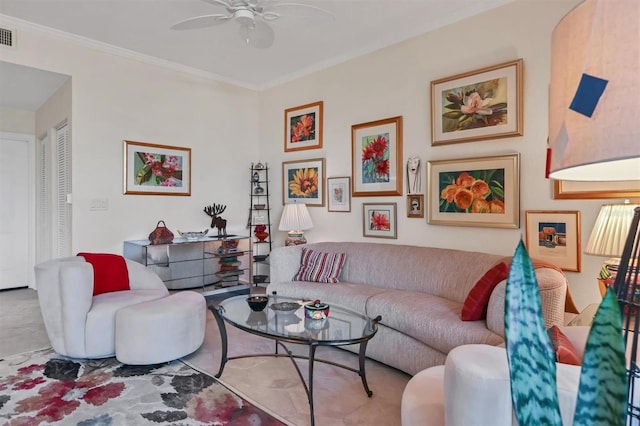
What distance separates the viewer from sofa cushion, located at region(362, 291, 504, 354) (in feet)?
7.09

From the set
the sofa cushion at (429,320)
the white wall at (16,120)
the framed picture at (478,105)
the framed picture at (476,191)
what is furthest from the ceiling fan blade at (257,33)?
the white wall at (16,120)

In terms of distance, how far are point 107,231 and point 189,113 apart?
170 cm

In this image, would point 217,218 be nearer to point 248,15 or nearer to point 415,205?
point 415,205

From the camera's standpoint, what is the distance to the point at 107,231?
3971 mm

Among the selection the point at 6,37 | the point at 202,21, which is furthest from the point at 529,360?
the point at 6,37

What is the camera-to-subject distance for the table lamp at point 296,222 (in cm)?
438

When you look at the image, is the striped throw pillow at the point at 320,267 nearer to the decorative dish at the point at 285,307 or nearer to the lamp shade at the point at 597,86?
the decorative dish at the point at 285,307

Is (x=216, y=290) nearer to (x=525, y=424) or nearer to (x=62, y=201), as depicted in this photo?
(x=62, y=201)

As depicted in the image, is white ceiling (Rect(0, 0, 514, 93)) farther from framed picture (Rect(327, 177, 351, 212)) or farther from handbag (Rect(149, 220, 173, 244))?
handbag (Rect(149, 220, 173, 244))

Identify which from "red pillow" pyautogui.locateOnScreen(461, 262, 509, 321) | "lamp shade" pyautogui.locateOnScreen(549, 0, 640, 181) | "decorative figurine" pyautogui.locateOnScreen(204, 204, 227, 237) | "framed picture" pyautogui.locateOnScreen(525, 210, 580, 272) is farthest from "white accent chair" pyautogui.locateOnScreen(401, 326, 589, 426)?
"decorative figurine" pyautogui.locateOnScreen(204, 204, 227, 237)

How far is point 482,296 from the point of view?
225cm

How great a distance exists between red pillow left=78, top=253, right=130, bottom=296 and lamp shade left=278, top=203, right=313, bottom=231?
1752mm

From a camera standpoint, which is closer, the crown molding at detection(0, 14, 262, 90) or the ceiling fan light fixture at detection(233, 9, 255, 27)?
the ceiling fan light fixture at detection(233, 9, 255, 27)

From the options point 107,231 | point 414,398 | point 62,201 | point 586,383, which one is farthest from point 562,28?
point 62,201
